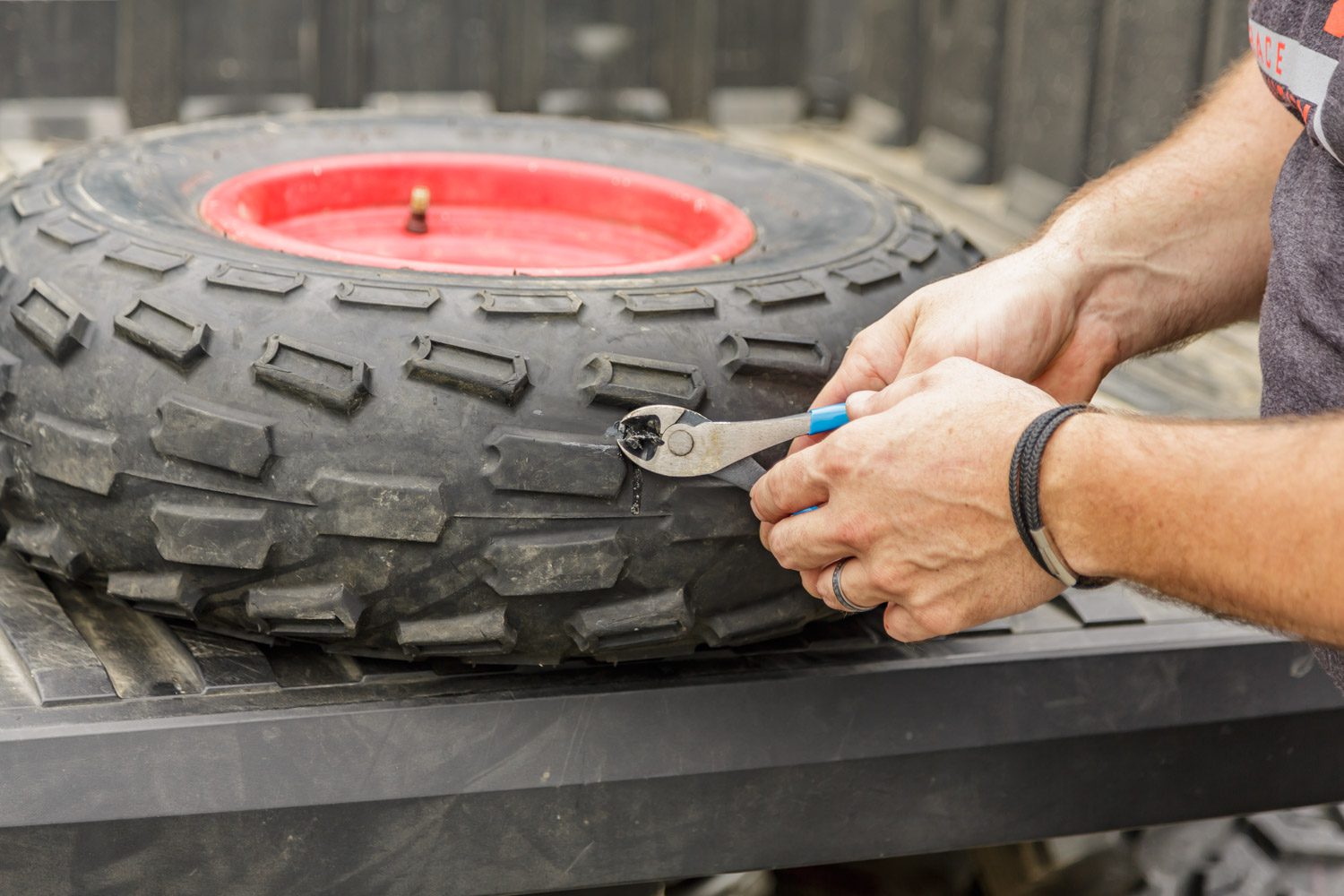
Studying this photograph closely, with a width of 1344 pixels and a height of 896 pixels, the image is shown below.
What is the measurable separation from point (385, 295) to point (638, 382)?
0.22m

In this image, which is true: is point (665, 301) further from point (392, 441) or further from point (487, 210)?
point (487, 210)

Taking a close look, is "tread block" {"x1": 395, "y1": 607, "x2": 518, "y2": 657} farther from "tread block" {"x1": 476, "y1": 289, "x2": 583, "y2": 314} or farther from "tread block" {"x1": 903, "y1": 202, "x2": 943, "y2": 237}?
"tread block" {"x1": 903, "y1": 202, "x2": 943, "y2": 237}

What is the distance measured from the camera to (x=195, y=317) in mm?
1140

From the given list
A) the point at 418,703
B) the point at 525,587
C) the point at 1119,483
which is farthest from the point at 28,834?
the point at 1119,483

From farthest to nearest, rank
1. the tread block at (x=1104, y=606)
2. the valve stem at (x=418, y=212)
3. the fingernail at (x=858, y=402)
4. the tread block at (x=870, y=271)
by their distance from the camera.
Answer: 1. the valve stem at (x=418, y=212)
2. the tread block at (x=1104, y=606)
3. the tread block at (x=870, y=271)
4. the fingernail at (x=858, y=402)

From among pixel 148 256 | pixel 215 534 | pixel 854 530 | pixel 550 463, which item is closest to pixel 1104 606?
pixel 854 530

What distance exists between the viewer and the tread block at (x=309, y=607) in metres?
1.13

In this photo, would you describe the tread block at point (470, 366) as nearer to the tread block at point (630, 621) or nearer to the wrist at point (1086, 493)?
the tread block at point (630, 621)

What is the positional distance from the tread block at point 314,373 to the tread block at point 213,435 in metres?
0.04

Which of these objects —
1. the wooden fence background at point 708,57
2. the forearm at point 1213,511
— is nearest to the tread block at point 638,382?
the forearm at point 1213,511

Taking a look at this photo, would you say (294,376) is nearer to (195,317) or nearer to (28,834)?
(195,317)

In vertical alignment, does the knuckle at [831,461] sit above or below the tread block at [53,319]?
below

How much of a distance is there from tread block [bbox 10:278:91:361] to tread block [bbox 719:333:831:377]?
0.53 metres

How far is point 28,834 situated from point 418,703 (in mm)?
306
